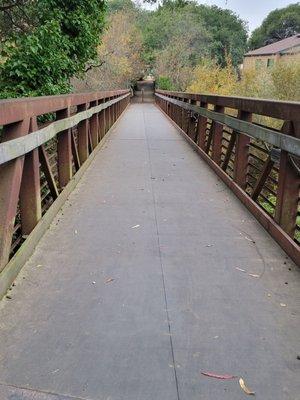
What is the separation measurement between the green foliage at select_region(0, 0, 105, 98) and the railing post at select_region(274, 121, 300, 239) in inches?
253

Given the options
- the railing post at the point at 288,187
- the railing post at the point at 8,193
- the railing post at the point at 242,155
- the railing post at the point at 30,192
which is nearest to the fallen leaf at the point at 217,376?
the railing post at the point at 8,193

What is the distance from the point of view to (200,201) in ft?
18.3

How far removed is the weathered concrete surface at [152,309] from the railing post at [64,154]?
0.60 m

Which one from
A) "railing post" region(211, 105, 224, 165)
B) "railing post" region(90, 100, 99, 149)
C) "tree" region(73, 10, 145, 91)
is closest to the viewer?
"railing post" region(211, 105, 224, 165)

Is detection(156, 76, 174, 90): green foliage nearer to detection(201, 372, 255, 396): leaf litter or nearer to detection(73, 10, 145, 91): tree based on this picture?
detection(73, 10, 145, 91): tree

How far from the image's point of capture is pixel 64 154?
5520 millimetres

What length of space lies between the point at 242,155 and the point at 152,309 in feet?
10.3

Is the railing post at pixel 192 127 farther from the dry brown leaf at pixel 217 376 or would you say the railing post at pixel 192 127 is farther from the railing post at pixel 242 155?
the dry brown leaf at pixel 217 376

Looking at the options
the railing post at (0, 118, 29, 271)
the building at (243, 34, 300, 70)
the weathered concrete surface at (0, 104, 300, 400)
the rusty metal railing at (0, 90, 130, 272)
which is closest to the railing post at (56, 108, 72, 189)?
the rusty metal railing at (0, 90, 130, 272)

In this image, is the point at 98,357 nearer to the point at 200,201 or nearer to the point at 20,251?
the point at 20,251

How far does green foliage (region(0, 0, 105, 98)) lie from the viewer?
30.0 feet

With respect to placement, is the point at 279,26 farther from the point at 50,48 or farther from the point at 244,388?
the point at 244,388

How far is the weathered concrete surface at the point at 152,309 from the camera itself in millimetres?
2258

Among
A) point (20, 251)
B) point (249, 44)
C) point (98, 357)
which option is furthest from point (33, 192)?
point (249, 44)
